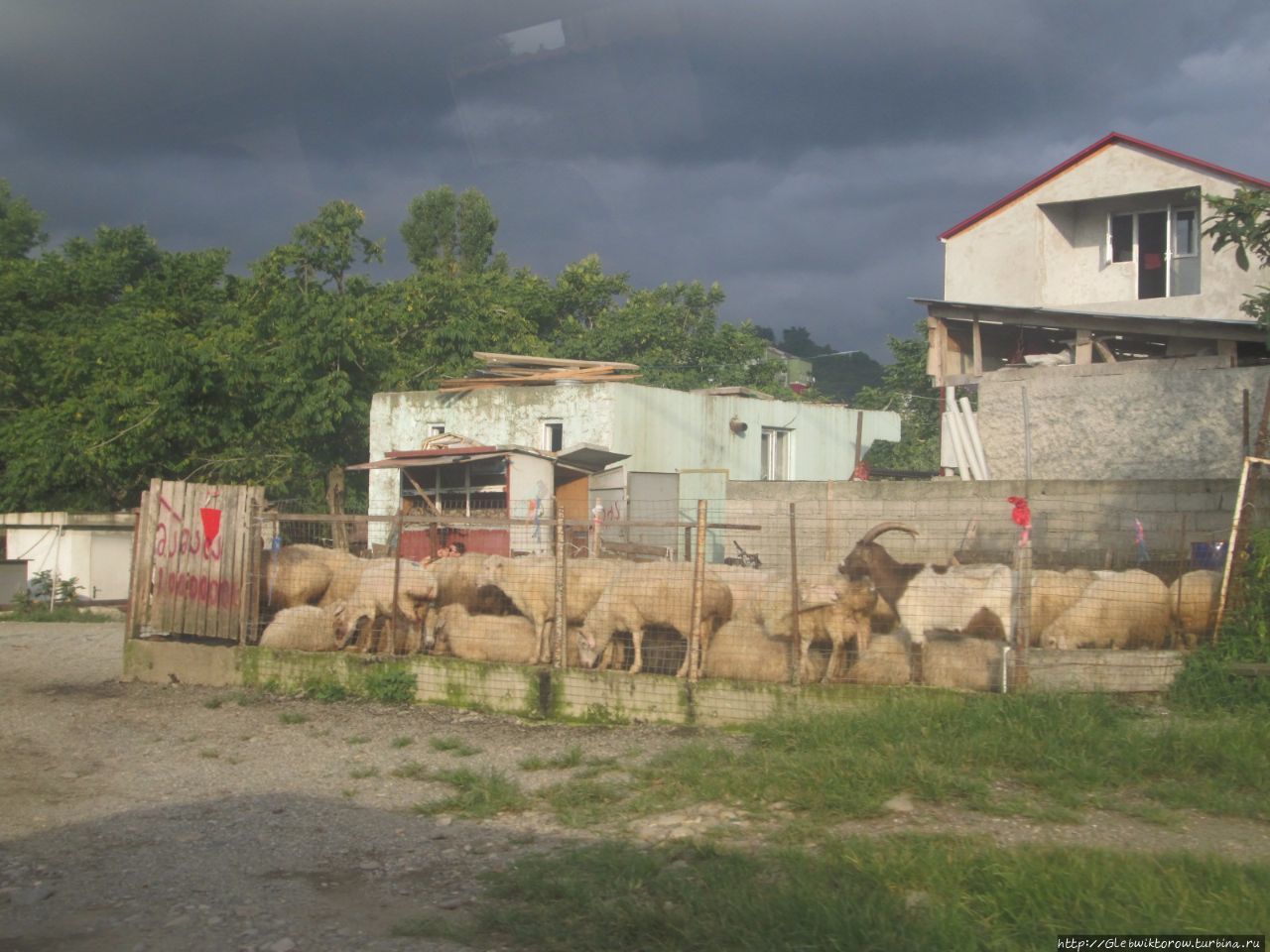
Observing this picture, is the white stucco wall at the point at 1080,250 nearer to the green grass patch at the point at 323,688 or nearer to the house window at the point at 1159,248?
the house window at the point at 1159,248

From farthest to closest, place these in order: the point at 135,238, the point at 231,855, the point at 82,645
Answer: the point at 135,238 < the point at 82,645 < the point at 231,855

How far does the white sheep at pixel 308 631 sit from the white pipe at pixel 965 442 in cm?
953

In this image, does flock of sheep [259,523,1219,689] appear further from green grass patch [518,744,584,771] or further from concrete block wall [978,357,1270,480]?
concrete block wall [978,357,1270,480]

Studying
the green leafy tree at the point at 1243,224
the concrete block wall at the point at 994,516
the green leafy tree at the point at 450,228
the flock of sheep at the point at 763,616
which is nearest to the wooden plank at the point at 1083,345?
the concrete block wall at the point at 994,516

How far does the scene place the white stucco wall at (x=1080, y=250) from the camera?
20078 millimetres

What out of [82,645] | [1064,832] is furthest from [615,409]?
[1064,832]

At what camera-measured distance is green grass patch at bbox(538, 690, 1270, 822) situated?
6.67 metres

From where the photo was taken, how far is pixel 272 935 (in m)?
5.22

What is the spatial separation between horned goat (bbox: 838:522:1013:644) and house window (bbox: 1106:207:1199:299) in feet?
44.0

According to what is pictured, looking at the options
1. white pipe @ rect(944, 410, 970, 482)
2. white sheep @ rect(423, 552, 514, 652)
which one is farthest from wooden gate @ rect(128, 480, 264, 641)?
white pipe @ rect(944, 410, 970, 482)

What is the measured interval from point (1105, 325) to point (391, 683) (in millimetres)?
11506

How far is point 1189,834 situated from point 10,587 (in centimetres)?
2167

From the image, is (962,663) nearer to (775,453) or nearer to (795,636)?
(795,636)

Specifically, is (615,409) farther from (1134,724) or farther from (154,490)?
(1134,724)
